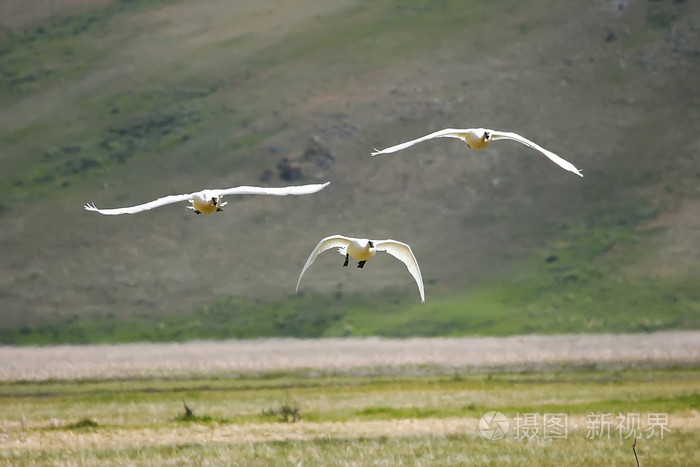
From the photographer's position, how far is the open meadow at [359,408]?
23172mm

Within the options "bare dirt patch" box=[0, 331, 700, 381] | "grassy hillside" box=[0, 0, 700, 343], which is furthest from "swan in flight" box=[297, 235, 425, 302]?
"grassy hillside" box=[0, 0, 700, 343]

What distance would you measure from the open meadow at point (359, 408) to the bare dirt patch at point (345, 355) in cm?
24

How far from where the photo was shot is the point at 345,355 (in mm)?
67250

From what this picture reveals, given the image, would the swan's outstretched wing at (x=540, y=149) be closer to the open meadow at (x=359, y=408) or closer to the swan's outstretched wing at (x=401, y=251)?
the swan's outstretched wing at (x=401, y=251)

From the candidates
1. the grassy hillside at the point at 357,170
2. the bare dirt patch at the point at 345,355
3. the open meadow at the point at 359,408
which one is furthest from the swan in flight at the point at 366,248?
the grassy hillside at the point at 357,170

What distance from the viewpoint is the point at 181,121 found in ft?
449

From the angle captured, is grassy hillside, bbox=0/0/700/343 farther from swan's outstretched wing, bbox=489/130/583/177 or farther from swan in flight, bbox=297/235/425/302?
swan in flight, bbox=297/235/425/302

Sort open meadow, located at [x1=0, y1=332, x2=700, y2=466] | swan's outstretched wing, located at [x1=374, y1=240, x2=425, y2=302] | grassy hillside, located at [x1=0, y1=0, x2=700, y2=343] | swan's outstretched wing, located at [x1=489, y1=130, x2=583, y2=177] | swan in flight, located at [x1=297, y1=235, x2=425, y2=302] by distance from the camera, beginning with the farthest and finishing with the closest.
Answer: grassy hillside, located at [x1=0, y1=0, x2=700, y2=343]
open meadow, located at [x1=0, y1=332, x2=700, y2=466]
swan's outstretched wing, located at [x1=374, y1=240, x2=425, y2=302]
swan's outstretched wing, located at [x1=489, y1=130, x2=583, y2=177]
swan in flight, located at [x1=297, y1=235, x2=425, y2=302]

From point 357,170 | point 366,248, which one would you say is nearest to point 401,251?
point 366,248

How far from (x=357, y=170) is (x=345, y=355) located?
5433 cm

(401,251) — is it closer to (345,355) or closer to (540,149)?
(540,149)

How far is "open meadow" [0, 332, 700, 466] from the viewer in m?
23.2

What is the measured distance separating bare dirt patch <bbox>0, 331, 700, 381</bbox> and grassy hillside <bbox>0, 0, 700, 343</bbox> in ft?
46.9

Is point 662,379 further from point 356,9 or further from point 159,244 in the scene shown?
point 356,9
